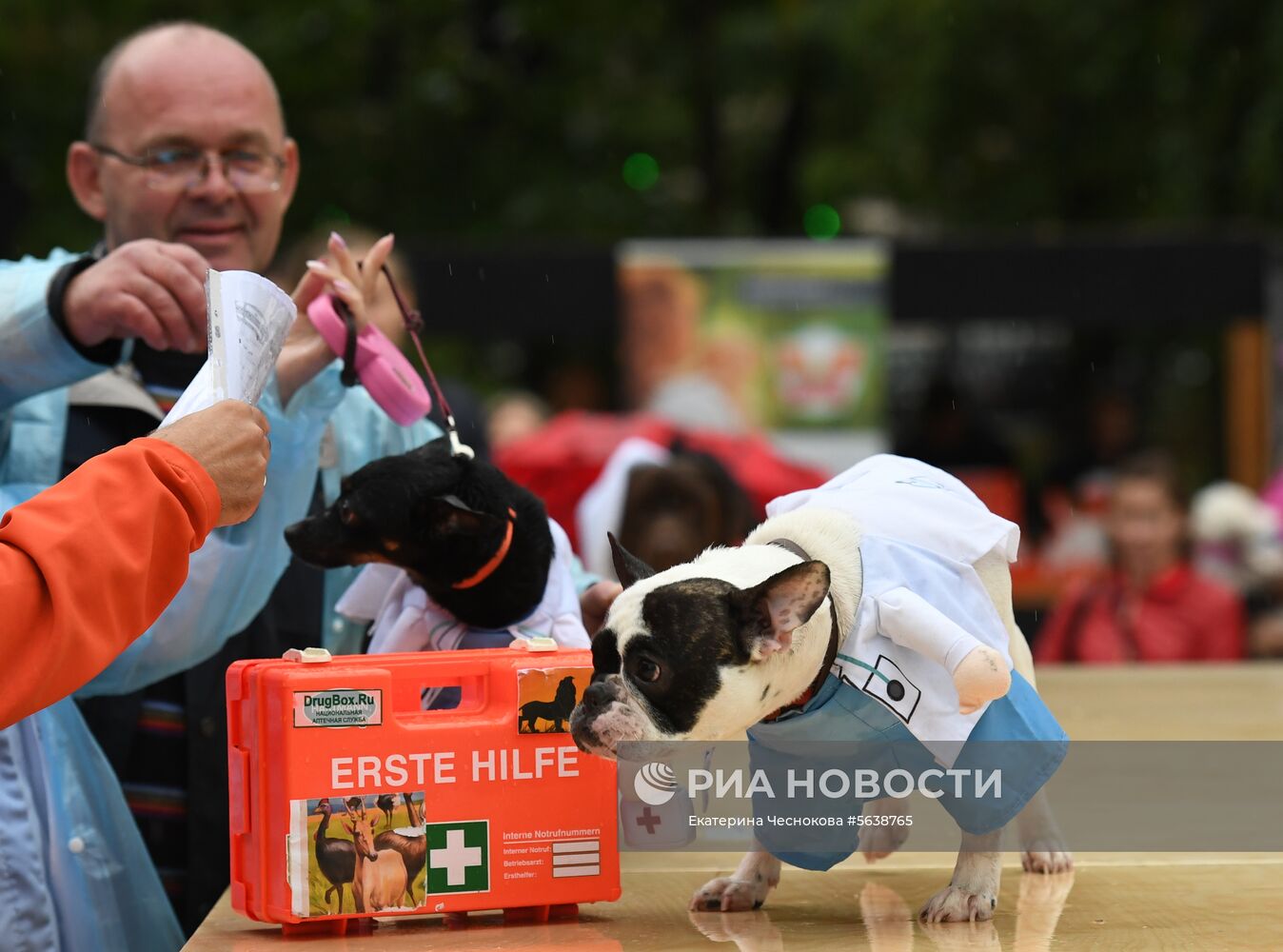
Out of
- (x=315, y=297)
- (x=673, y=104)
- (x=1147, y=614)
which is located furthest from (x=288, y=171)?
(x=673, y=104)

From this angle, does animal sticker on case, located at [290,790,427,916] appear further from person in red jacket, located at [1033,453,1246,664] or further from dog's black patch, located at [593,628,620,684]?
person in red jacket, located at [1033,453,1246,664]

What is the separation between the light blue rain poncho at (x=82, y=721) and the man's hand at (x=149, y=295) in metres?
0.12

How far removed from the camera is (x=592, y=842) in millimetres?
1935

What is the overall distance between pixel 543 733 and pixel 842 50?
11938mm

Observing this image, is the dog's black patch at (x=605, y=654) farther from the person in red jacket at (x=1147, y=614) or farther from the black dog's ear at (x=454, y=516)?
the person in red jacket at (x=1147, y=614)

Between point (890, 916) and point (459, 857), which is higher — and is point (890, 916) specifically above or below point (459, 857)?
below

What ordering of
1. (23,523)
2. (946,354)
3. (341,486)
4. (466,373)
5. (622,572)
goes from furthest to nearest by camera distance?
1. (466,373)
2. (946,354)
3. (341,486)
4. (622,572)
5. (23,523)

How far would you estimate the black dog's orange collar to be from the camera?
7.33ft

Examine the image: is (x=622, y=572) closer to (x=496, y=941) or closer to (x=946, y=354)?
(x=496, y=941)

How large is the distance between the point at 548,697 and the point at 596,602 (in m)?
0.52

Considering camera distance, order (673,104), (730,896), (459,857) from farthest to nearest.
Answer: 1. (673,104)
2. (730,896)
3. (459,857)

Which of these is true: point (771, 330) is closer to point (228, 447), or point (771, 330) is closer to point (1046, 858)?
point (1046, 858)

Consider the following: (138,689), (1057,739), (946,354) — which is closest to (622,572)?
(1057,739)

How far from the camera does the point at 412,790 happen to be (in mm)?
1847
